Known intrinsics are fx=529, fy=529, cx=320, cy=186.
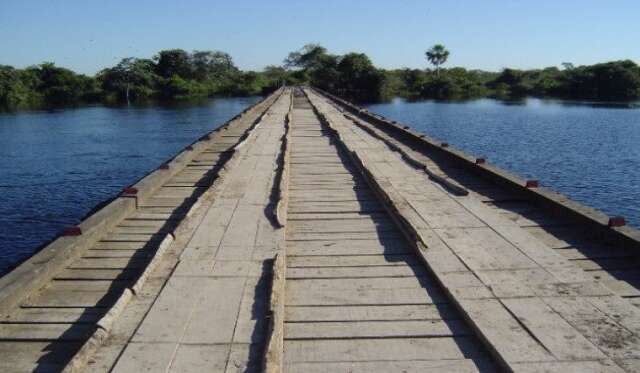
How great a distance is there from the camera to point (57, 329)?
3834mm

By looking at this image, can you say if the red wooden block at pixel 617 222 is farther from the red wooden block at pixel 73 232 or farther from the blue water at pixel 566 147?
the blue water at pixel 566 147

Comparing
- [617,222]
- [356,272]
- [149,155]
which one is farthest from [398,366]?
[149,155]

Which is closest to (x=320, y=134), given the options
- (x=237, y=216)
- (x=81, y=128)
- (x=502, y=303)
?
(x=237, y=216)

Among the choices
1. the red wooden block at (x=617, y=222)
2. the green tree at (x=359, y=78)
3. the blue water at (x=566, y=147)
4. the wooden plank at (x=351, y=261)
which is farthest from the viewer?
the green tree at (x=359, y=78)

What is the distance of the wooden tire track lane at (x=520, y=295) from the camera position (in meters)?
3.23

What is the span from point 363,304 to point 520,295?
120 centimetres

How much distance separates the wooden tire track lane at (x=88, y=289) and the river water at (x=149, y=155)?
526 cm

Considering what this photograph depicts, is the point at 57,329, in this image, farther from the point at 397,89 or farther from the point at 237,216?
the point at 397,89

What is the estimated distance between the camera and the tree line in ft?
229

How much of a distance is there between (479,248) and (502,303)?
125cm

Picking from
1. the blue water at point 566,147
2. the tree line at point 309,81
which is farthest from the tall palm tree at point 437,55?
the blue water at point 566,147

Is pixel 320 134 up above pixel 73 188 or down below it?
above

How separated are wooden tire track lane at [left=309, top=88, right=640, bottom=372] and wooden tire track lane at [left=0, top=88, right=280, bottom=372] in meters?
2.56

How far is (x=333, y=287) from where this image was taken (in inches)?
177
